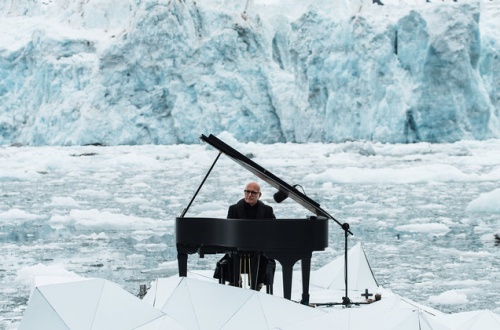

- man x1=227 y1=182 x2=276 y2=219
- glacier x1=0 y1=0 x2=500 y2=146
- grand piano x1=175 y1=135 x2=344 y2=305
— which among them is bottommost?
grand piano x1=175 y1=135 x2=344 y2=305

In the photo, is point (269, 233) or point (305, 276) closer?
point (269, 233)

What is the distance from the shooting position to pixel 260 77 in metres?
40.7

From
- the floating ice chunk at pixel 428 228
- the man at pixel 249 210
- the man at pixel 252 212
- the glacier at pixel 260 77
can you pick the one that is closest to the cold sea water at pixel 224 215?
the floating ice chunk at pixel 428 228

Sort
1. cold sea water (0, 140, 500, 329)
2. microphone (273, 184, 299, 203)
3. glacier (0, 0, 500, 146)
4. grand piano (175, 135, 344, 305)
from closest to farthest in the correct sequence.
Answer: grand piano (175, 135, 344, 305)
microphone (273, 184, 299, 203)
cold sea water (0, 140, 500, 329)
glacier (0, 0, 500, 146)

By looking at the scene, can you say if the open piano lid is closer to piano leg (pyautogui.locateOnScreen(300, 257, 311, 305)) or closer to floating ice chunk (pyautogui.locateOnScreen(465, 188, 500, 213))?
piano leg (pyautogui.locateOnScreen(300, 257, 311, 305))

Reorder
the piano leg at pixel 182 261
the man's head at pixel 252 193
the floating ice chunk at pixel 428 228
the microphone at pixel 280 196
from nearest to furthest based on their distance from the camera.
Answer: the man's head at pixel 252 193
the microphone at pixel 280 196
the piano leg at pixel 182 261
the floating ice chunk at pixel 428 228

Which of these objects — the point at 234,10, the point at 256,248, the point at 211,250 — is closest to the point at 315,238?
the point at 256,248

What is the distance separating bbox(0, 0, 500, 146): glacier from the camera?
1353 inches

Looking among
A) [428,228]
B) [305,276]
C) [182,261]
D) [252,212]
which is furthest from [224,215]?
[252,212]

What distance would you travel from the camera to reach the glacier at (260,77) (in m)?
34.4

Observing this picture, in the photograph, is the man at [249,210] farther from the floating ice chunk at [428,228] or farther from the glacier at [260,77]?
the glacier at [260,77]

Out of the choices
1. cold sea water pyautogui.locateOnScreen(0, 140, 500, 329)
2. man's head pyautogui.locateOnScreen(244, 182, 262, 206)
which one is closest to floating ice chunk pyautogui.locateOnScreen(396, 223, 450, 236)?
cold sea water pyautogui.locateOnScreen(0, 140, 500, 329)

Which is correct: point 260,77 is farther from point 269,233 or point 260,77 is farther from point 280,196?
point 269,233

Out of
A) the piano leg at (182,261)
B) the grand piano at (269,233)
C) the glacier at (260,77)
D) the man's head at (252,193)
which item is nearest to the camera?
the grand piano at (269,233)
